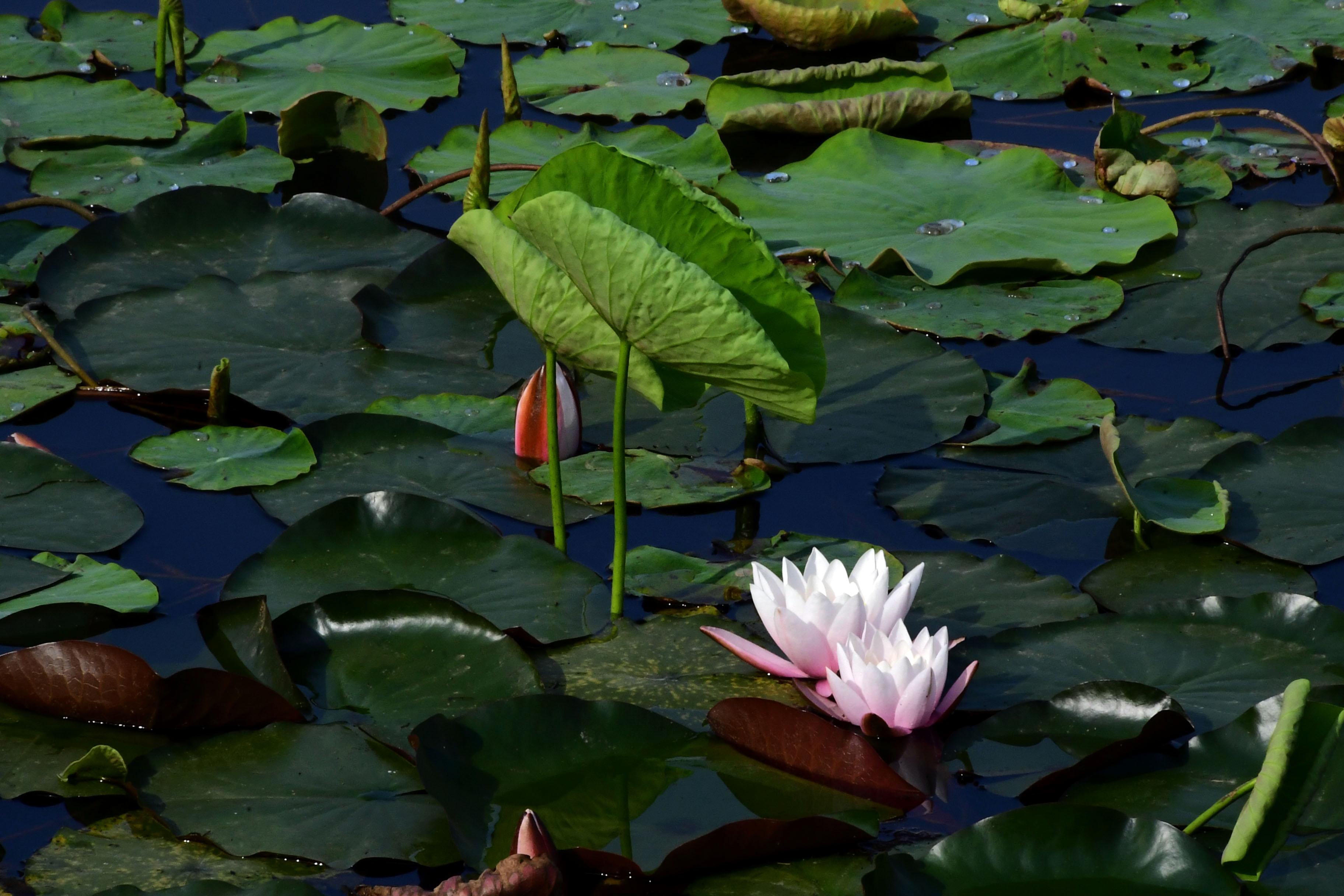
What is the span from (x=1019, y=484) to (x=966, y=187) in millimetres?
1401

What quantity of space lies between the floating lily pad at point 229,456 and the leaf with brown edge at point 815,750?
1168mm

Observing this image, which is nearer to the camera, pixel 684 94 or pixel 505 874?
pixel 505 874

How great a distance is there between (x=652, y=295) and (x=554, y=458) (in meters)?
0.52

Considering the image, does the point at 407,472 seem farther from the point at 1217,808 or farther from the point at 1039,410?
the point at 1217,808

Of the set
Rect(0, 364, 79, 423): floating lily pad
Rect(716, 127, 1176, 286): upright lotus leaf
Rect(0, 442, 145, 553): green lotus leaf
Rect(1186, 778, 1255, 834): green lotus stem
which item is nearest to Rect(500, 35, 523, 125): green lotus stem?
Rect(716, 127, 1176, 286): upright lotus leaf

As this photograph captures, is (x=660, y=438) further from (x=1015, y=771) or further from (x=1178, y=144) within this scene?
(x=1178, y=144)

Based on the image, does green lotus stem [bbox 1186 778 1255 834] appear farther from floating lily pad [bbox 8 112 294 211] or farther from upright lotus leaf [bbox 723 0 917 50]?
upright lotus leaf [bbox 723 0 917 50]

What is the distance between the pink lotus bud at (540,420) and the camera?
8.81 feet

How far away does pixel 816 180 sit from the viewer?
3916 millimetres

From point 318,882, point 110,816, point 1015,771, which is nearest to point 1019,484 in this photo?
point 1015,771

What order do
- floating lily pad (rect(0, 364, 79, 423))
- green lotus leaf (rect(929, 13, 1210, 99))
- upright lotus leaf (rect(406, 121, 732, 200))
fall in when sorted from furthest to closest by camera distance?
green lotus leaf (rect(929, 13, 1210, 99))
upright lotus leaf (rect(406, 121, 732, 200))
floating lily pad (rect(0, 364, 79, 423))

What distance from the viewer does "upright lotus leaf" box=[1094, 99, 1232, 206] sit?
3814 mm

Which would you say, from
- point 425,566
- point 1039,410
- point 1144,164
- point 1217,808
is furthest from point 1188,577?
point 1144,164

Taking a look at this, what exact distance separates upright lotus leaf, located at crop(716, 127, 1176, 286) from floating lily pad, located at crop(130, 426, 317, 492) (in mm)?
1495
